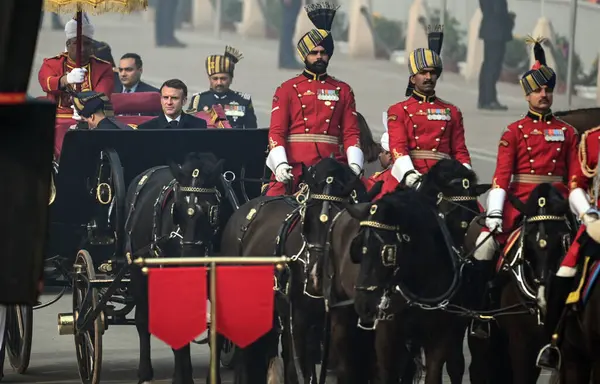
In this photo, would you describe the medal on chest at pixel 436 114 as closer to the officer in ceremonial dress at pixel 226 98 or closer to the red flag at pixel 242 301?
the red flag at pixel 242 301

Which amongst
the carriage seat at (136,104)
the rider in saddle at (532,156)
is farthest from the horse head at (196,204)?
the carriage seat at (136,104)

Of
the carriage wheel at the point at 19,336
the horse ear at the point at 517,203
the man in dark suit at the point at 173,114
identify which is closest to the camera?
the horse ear at the point at 517,203

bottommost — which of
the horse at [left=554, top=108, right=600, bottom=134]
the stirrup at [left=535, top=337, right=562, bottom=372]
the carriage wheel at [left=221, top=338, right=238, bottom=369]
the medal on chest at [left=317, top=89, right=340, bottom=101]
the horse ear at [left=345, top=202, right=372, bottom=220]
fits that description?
the carriage wheel at [left=221, top=338, right=238, bottom=369]

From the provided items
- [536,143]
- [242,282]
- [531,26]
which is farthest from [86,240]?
[531,26]

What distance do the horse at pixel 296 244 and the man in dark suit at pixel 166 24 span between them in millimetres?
16603

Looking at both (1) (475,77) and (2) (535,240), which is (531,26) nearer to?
(1) (475,77)

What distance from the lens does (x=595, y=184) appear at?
302 inches

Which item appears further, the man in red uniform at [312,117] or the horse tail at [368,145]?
the horse tail at [368,145]

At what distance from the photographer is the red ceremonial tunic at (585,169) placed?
25.5ft

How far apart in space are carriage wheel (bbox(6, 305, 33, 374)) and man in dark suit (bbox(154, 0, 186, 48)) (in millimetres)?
15245

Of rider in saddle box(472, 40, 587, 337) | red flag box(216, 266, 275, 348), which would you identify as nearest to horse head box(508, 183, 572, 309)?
rider in saddle box(472, 40, 587, 337)

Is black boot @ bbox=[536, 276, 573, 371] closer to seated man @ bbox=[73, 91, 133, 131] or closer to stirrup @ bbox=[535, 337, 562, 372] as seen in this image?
stirrup @ bbox=[535, 337, 562, 372]

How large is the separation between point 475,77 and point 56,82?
1179 cm

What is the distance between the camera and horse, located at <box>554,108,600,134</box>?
10.8m
